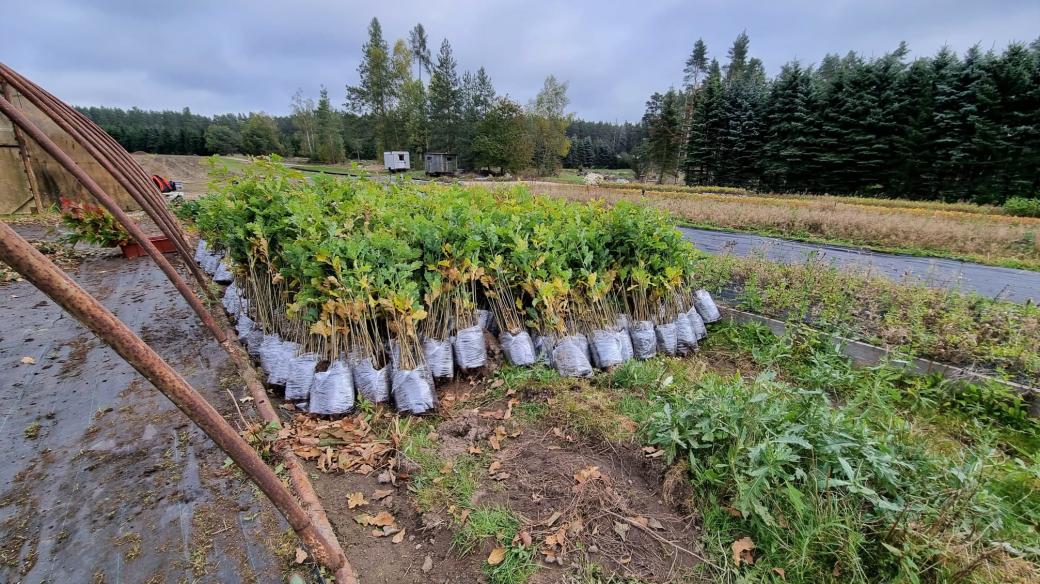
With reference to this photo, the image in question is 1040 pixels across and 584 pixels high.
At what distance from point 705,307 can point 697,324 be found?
31 centimetres

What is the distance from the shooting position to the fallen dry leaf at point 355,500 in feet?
7.20

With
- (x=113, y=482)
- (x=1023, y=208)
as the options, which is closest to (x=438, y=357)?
(x=113, y=482)

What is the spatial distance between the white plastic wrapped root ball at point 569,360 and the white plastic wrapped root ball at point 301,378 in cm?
192

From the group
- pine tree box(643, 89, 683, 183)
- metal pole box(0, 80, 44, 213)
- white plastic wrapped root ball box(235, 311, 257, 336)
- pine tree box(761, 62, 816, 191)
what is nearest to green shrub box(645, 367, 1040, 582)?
white plastic wrapped root ball box(235, 311, 257, 336)

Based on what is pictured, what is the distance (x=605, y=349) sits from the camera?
3623 millimetres

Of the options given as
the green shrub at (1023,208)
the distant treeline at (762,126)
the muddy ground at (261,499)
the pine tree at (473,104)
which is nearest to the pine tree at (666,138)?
the distant treeline at (762,126)

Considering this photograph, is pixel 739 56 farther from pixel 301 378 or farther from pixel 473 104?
pixel 301 378

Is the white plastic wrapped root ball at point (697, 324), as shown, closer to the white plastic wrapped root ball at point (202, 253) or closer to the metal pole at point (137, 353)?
the metal pole at point (137, 353)

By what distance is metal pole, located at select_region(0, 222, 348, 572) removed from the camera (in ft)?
2.70

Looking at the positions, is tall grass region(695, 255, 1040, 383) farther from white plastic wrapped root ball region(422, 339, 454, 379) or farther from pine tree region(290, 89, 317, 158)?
pine tree region(290, 89, 317, 158)

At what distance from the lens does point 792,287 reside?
4.98 metres

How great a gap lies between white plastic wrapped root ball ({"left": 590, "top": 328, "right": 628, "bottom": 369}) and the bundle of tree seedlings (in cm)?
2

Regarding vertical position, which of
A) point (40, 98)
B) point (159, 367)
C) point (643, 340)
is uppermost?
point (40, 98)

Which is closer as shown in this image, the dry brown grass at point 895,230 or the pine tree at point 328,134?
the dry brown grass at point 895,230
